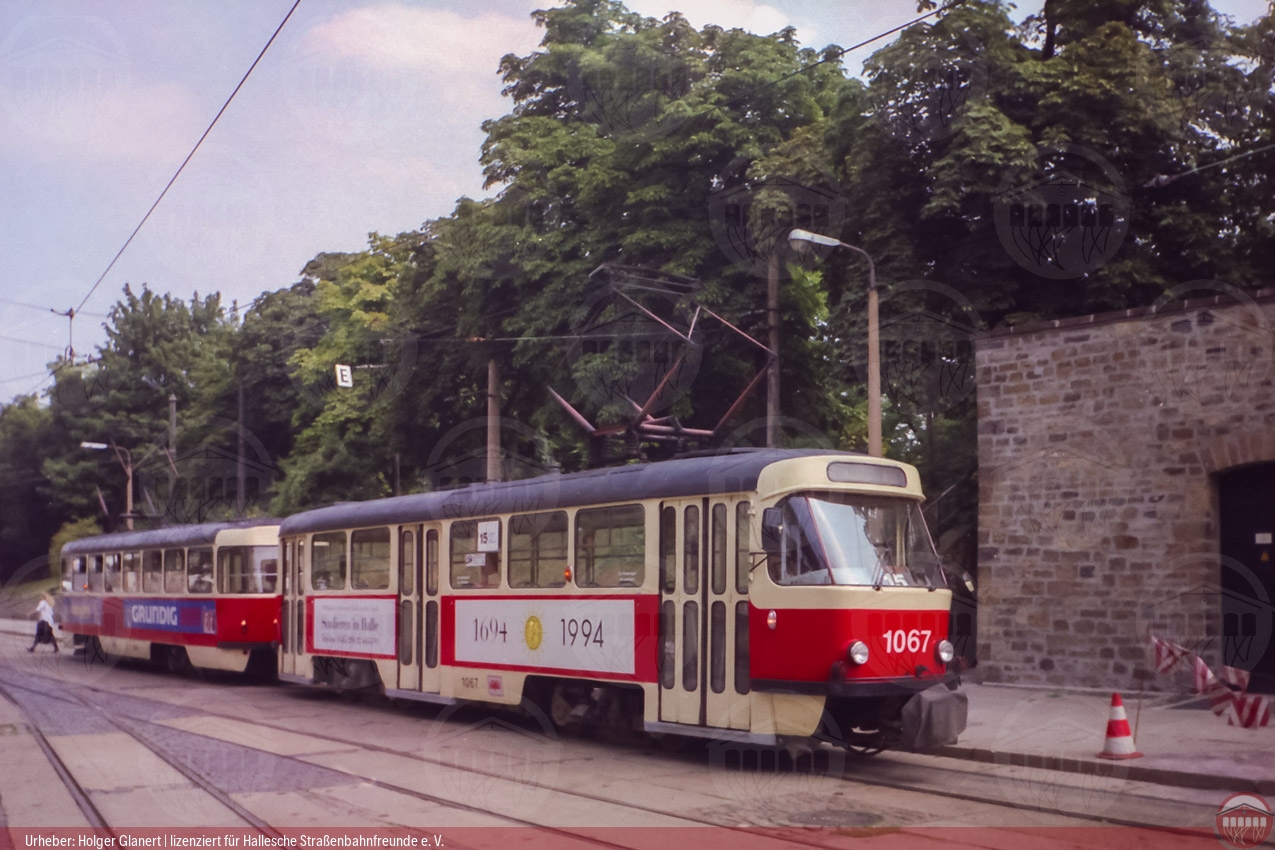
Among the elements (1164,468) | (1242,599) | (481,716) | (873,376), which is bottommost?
(481,716)

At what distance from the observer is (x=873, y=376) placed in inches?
655

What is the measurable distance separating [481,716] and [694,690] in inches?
213

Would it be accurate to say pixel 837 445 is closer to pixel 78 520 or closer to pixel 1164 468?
pixel 1164 468

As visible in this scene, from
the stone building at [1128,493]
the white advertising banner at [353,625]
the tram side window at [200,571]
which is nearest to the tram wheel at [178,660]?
the tram side window at [200,571]

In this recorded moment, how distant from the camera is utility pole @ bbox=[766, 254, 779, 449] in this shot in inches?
827

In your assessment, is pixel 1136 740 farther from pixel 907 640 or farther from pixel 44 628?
pixel 44 628

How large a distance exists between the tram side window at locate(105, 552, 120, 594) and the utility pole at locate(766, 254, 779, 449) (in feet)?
45.6

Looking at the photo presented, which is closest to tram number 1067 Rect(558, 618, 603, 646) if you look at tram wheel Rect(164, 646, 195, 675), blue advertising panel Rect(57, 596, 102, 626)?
tram wheel Rect(164, 646, 195, 675)

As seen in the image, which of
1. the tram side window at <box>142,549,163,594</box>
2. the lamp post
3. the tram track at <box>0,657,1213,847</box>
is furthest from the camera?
the lamp post

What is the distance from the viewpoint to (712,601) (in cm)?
1114

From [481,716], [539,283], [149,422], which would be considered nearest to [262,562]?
[481,716]

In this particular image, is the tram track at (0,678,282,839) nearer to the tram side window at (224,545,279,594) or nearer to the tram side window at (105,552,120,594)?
the tram side window at (224,545,279,594)

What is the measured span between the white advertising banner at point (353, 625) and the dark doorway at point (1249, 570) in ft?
34.0

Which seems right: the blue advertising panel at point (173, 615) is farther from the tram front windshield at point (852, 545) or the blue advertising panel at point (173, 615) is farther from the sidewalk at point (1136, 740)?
the tram front windshield at point (852, 545)
